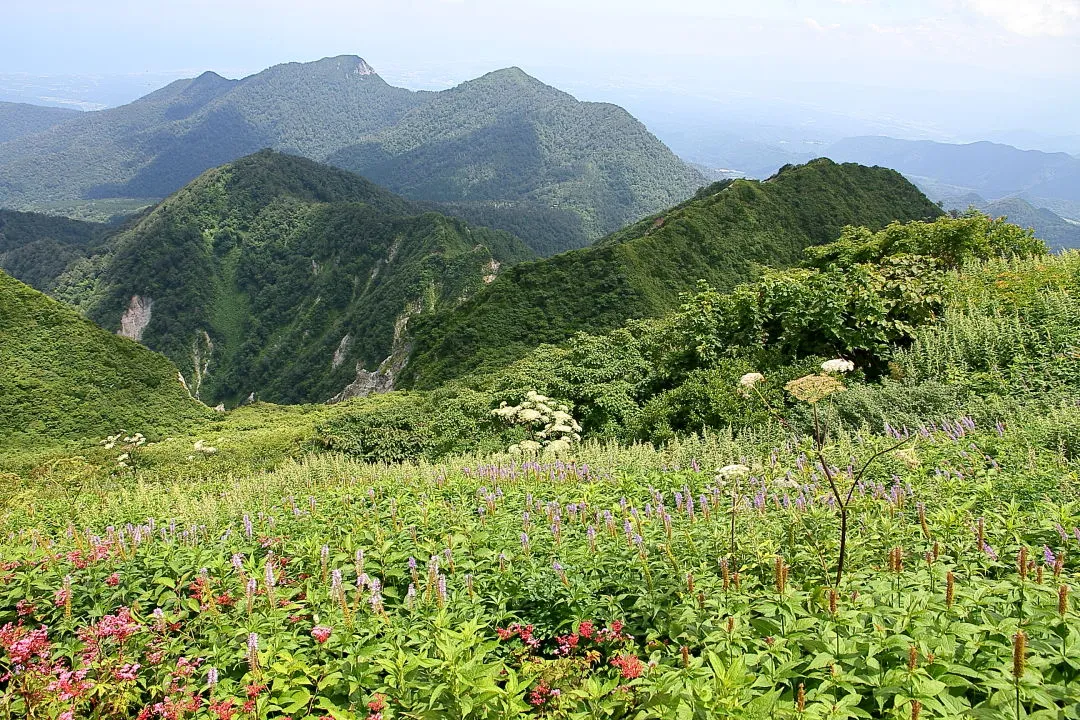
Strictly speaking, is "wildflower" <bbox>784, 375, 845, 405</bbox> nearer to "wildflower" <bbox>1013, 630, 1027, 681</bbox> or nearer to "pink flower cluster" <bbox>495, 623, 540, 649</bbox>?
"wildflower" <bbox>1013, 630, 1027, 681</bbox>

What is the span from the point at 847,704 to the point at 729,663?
19.6 inches

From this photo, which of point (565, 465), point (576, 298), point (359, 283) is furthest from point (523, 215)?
point (565, 465)

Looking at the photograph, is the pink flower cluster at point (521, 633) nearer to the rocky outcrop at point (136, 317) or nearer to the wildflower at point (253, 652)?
the wildflower at point (253, 652)

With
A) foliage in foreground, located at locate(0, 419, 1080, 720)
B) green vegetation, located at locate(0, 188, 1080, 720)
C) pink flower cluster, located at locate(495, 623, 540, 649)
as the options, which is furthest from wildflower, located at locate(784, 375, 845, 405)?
pink flower cluster, located at locate(495, 623, 540, 649)

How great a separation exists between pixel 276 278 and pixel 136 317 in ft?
77.6

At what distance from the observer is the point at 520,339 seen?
40.2 m

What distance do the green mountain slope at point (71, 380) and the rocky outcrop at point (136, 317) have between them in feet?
240

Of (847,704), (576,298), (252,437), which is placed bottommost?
(252,437)

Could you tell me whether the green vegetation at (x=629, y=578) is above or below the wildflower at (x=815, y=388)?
below

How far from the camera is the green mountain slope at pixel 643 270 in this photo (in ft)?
132

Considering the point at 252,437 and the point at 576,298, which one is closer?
the point at 252,437

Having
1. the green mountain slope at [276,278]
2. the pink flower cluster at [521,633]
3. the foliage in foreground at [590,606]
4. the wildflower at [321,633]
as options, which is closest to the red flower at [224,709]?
the foliage in foreground at [590,606]

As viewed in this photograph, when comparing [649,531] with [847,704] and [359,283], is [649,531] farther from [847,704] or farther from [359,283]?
[359,283]

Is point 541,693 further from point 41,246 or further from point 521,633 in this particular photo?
point 41,246
